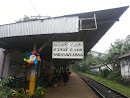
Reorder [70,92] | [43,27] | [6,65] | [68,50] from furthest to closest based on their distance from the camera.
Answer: [6,65], [70,92], [43,27], [68,50]

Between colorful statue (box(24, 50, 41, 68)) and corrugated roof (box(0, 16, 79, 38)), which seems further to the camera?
colorful statue (box(24, 50, 41, 68))

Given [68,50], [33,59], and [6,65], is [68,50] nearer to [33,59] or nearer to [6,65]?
[33,59]

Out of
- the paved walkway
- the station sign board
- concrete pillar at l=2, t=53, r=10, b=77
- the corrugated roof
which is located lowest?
the paved walkway

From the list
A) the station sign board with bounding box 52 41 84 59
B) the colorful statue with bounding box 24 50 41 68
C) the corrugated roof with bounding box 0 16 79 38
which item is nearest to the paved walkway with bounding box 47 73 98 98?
the colorful statue with bounding box 24 50 41 68

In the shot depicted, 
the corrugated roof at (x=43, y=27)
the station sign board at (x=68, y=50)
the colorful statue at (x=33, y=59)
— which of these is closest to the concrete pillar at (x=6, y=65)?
the corrugated roof at (x=43, y=27)

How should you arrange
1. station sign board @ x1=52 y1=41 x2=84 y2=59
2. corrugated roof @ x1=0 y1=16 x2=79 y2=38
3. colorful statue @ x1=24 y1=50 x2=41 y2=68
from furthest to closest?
colorful statue @ x1=24 y1=50 x2=41 y2=68 → corrugated roof @ x1=0 y1=16 x2=79 y2=38 → station sign board @ x1=52 y1=41 x2=84 y2=59

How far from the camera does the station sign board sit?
16.0 feet

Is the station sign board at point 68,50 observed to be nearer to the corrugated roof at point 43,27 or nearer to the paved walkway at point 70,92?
the corrugated roof at point 43,27

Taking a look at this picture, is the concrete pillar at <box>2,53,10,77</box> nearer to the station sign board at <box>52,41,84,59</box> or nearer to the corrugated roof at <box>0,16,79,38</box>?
the corrugated roof at <box>0,16,79,38</box>

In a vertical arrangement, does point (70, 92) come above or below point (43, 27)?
below

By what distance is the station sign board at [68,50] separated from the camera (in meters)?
4.87

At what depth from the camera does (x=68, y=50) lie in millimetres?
4984

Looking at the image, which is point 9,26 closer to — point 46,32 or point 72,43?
point 46,32

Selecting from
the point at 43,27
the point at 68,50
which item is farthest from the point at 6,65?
the point at 68,50
